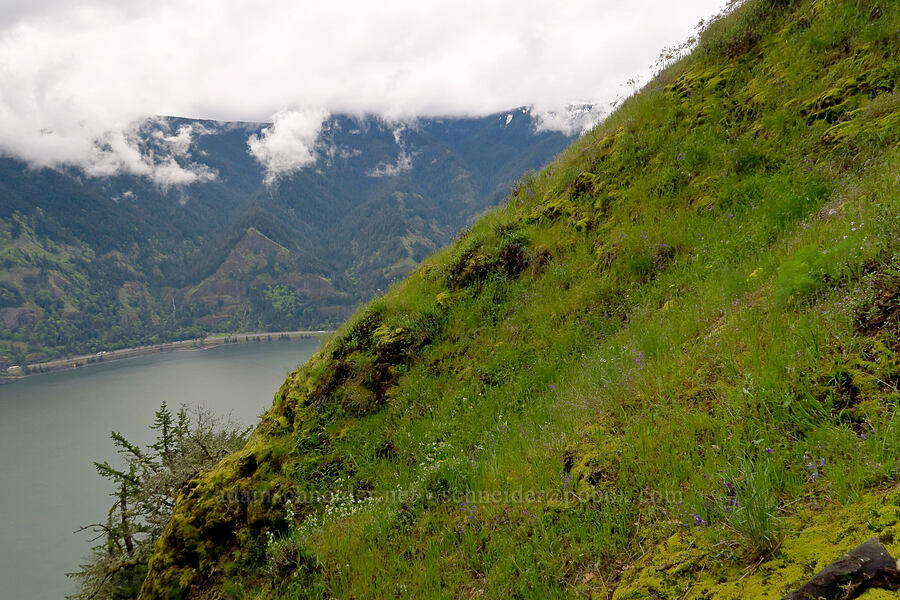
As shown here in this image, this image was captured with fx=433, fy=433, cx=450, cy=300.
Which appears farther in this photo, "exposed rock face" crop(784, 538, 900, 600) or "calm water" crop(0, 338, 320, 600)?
"calm water" crop(0, 338, 320, 600)

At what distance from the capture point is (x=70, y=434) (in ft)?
384

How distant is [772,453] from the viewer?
291 cm

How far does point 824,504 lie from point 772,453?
54cm

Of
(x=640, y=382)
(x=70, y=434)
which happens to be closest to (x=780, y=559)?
(x=640, y=382)

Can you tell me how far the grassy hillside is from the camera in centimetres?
282

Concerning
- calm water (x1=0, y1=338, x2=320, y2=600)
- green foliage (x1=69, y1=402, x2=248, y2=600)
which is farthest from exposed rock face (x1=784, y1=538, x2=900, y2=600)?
calm water (x1=0, y1=338, x2=320, y2=600)

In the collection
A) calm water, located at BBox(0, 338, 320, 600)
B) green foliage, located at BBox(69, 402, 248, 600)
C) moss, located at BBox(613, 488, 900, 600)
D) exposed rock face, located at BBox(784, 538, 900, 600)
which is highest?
exposed rock face, located at BBox(784, 538, 900, 600)

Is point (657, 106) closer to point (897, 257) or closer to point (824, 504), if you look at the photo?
point (897, 257)

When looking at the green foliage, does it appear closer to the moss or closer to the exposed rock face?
the moss

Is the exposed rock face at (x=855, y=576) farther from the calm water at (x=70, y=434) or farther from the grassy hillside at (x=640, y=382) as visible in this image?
the calm water at (x=70, y=434)

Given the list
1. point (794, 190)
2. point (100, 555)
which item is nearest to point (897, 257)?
point (794, 190)

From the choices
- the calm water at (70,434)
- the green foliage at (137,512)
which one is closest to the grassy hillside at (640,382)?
the green foliage at (137,512)

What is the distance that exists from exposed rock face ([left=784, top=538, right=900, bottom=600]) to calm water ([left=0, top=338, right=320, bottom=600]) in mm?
24844

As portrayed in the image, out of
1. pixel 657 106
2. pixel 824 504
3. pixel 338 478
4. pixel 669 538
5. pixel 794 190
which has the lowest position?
pixel 338 478
